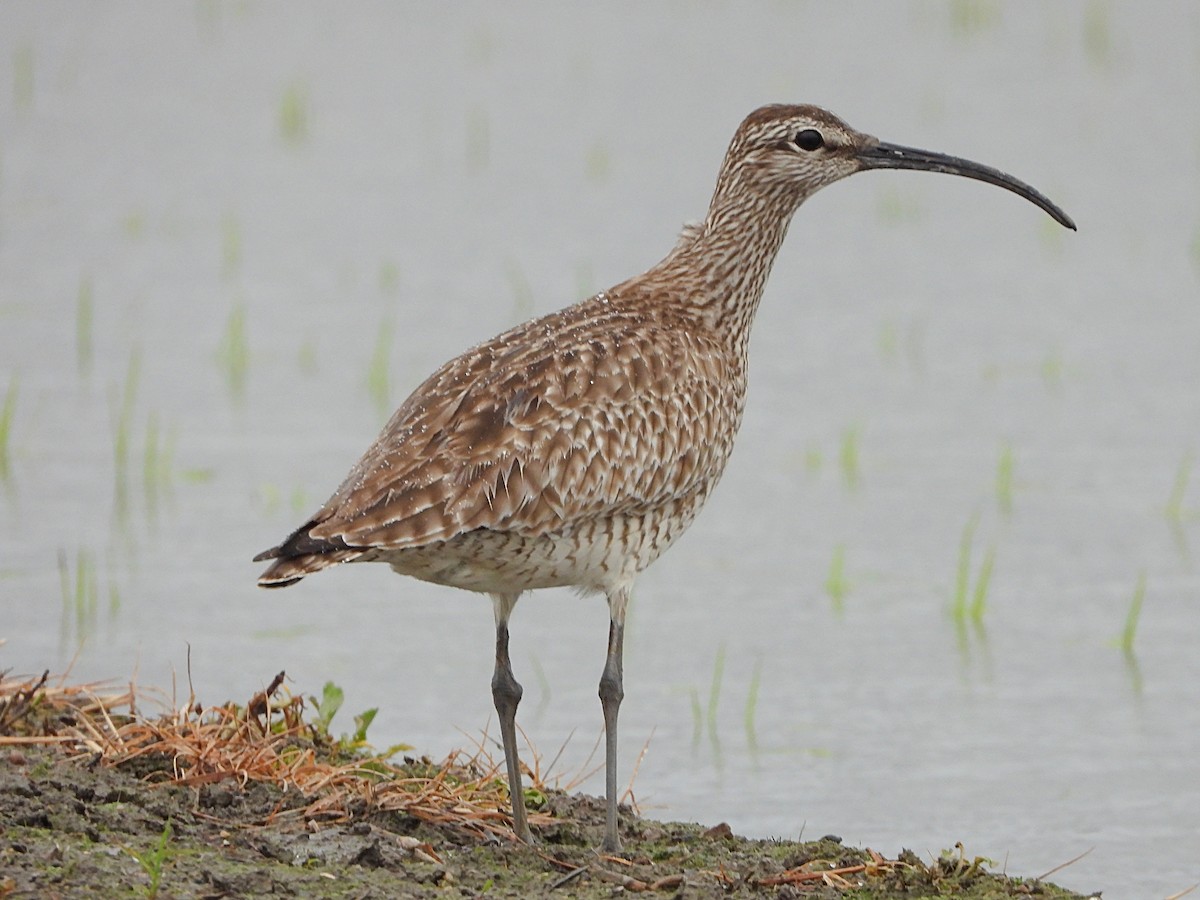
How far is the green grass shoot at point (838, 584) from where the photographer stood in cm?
909

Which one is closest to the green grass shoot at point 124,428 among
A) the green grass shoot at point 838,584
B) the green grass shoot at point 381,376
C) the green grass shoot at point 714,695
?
the green grass shoot at point 381,376

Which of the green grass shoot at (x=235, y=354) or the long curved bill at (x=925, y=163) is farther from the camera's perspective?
the green grass shoot at (x=235, y=354)

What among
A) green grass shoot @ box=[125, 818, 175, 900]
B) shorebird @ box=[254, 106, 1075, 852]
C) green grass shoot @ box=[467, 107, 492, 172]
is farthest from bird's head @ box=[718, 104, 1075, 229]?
green grass shoot @ box=[467, 107, 492, 172]

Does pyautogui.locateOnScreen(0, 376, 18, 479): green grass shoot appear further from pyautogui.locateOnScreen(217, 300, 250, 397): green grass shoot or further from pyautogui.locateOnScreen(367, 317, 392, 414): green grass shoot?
pyautogui.locateOnScreen(367, 317, 392, 414): green grass shoot

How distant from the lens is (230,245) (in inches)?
507

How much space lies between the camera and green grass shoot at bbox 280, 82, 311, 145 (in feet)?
48.8

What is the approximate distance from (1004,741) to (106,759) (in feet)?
10.8

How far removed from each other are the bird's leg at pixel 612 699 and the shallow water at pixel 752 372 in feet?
3.85

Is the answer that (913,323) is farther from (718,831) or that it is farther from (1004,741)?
(718,831)

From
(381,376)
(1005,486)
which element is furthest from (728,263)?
(381,376)

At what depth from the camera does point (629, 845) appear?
6145 millimetres

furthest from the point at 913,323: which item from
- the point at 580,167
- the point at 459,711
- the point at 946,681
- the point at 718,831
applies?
the point at 718,831

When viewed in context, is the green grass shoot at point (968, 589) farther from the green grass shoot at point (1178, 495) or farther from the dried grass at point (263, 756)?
the dried grass at point (263, 756)

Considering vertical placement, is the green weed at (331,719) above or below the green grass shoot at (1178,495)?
below
